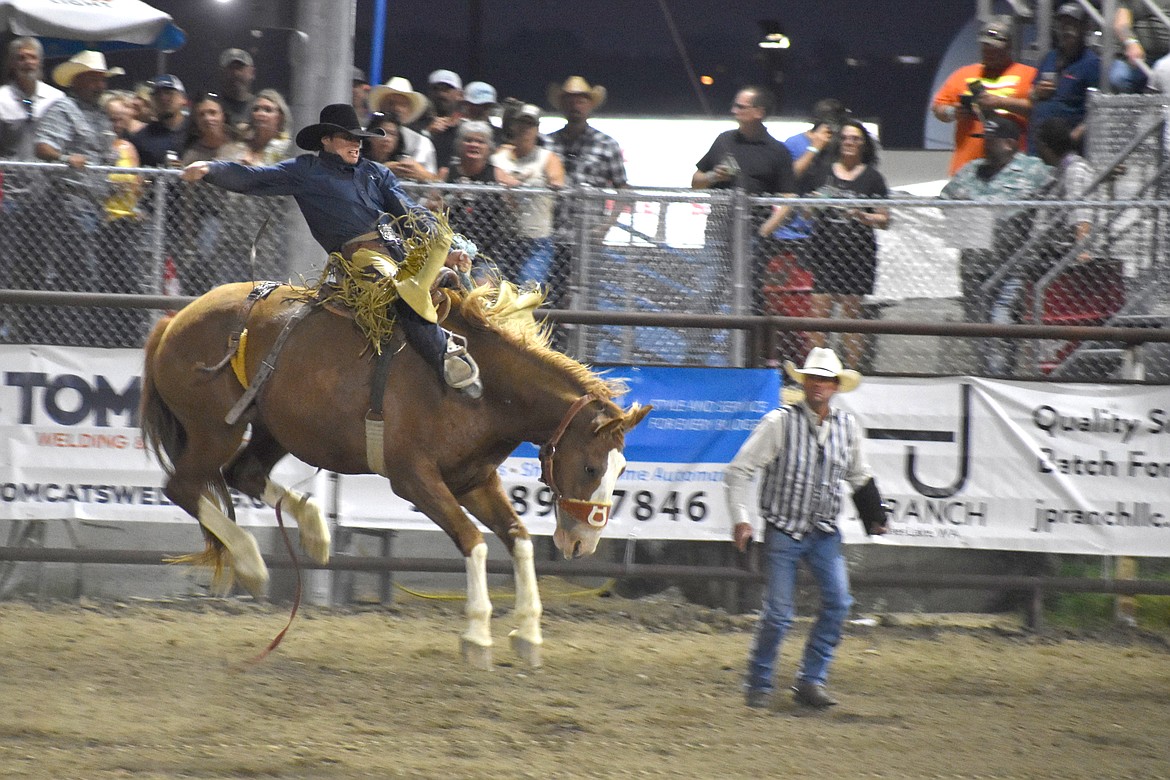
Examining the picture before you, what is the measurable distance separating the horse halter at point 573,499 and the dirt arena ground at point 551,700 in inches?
32.8

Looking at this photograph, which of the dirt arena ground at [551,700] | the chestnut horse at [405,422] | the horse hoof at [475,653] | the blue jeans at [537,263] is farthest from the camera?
the blue jeans at [537,263]

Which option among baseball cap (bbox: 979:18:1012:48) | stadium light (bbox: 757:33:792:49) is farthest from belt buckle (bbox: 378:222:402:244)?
stadium light (bbox: 757:33:792:49)

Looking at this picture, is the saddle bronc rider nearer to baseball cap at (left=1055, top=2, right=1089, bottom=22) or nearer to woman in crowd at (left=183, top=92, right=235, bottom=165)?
woman in crowd at (left=183, top=92, right=235, bottom=165)

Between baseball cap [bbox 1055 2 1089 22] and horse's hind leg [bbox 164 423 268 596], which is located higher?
baseball cap [bbox 1055 2 1089 22]

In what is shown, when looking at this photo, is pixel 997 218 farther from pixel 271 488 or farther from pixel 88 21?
pixel 88 21

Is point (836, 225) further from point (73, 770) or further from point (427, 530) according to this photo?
point (73, 770)

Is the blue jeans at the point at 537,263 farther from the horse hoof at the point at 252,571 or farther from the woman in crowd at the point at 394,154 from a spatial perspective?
the horse hoof at the point at 252,571

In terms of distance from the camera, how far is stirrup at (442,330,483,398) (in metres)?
6.21

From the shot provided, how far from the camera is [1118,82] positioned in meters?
10.1

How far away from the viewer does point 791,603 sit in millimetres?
6250

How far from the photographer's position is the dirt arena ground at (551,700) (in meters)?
5.15

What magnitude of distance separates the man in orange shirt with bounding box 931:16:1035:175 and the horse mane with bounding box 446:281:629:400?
484cm

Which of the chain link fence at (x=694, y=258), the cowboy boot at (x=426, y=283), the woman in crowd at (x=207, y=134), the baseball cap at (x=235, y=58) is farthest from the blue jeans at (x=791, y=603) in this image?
the baseball cap at (x=235, y=58)

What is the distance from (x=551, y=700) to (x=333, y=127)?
2766mm
